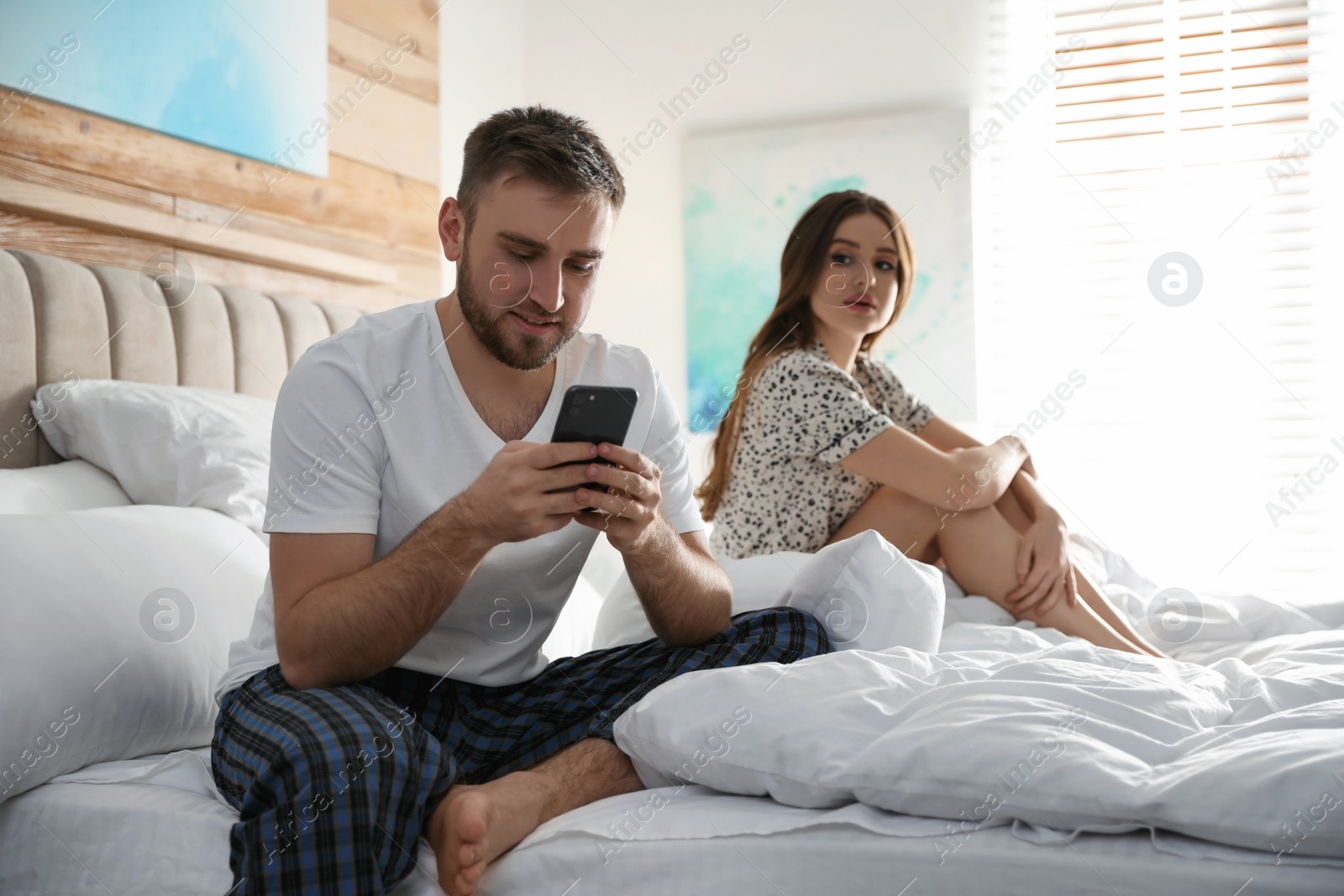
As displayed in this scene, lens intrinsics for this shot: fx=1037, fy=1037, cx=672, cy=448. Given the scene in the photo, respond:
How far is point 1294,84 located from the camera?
2912 mm

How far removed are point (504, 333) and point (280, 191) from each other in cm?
120

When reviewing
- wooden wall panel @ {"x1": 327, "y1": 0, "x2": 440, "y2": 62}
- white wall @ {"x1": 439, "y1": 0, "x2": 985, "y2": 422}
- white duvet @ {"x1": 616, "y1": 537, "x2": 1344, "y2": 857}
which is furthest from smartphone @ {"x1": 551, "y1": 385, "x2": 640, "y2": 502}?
white wall @ {"x1": 439, "y1": 0, "x2": 985, "y2": 422}

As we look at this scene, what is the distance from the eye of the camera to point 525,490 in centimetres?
101

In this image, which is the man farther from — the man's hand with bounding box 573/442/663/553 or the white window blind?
the white window blind

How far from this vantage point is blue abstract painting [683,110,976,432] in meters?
3.05

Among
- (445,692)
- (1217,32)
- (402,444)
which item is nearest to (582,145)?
(402,444)

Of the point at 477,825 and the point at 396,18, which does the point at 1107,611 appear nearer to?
the point at 477,825

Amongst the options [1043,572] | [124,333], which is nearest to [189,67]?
[124,333]

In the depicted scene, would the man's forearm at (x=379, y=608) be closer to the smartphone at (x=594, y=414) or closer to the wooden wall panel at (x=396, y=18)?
the smartphone at (x=594, y=414)

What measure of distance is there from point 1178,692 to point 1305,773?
23 centimetres

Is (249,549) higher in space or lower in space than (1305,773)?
higher

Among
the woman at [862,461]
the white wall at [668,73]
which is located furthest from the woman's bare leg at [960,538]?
the white wall at [668,73]

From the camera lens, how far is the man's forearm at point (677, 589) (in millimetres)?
1170

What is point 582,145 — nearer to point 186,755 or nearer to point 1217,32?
point 186,755
